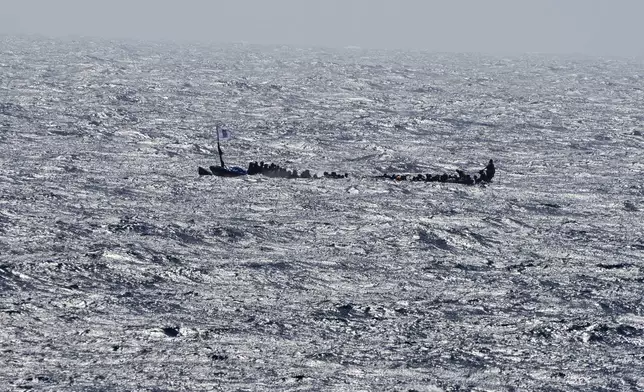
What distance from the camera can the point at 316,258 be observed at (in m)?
49.3

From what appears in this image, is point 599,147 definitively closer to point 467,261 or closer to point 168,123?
point 168,123

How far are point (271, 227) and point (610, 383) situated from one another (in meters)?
24.3

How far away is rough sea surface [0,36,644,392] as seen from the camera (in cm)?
3572

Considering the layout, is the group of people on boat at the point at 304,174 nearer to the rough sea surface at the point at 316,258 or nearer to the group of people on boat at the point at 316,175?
the group of people on boat at the point at 316,175

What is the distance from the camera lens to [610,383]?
113ft

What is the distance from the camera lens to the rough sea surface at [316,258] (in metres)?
35.7

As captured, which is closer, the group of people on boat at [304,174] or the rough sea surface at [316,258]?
the rough sea surface at [316,258]

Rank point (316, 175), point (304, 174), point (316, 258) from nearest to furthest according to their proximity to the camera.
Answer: point (316, 258)
point (304, 174)
point (316, 175)

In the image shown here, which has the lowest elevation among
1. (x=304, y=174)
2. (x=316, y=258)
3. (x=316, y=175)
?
(x=316, y=175)

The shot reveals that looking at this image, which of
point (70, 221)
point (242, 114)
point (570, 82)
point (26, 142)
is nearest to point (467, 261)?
point (70, 221)

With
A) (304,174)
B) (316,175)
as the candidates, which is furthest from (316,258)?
(316,175)

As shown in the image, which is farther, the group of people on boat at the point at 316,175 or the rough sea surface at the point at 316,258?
the group of people on boat at the point at 316,175

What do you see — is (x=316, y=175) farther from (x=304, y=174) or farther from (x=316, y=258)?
(x=316, y=258)

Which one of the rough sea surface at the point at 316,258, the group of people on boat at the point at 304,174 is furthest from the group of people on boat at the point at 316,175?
the rough sea surface at the point at 316,258
